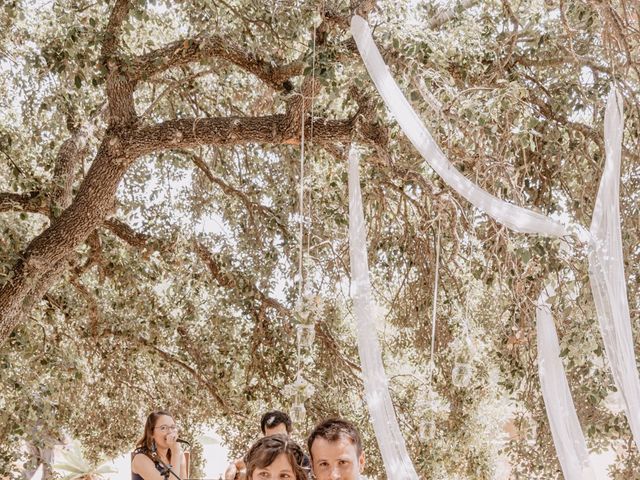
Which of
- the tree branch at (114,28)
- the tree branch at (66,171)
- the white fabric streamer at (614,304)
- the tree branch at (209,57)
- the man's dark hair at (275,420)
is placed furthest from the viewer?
the tree branch at (66,171)

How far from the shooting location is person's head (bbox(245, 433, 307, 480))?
234 cm

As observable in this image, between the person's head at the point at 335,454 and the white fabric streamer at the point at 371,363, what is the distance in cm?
184

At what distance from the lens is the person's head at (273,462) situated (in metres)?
2.34

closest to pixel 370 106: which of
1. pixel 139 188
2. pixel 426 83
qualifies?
pixel 426 83

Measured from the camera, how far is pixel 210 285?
655cm

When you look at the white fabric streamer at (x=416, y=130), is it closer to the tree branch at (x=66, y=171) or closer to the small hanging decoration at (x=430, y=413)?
the small hanging decoration at (x=430, y=413)

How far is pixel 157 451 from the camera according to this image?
14.1ft

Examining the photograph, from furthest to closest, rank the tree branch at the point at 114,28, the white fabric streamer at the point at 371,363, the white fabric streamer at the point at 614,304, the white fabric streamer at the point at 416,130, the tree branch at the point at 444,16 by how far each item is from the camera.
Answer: the tree branch at the point at 444,16
the tree branch at the point at 114,28
the white fabric streamer at the point at 371,363
the white fabric streamer at the point at 416,130
the white fabric streamer at the point at 614,304

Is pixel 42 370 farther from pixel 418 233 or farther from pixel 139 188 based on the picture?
pixel 418 233

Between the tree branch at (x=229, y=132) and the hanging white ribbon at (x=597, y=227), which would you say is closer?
the hanging white ribbon at (x=597, y=227)

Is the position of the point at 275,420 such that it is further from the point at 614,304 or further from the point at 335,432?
the point at 614,304

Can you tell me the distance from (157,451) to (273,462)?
2.12m

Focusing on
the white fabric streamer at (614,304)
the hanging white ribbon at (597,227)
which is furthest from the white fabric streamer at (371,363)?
the white fabric streamer at (614,304)

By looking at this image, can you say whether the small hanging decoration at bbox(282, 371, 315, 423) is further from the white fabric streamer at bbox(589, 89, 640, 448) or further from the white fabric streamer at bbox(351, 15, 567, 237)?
the white fabric streamer at bbox(589, 89, 640, 448)
